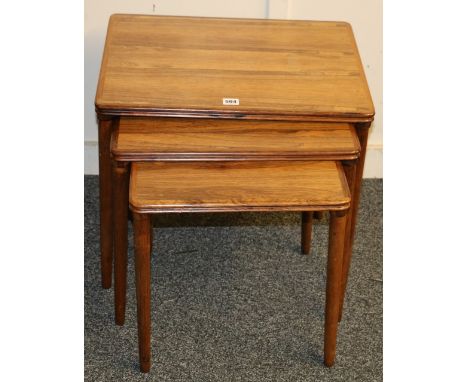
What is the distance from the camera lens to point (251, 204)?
222 cm

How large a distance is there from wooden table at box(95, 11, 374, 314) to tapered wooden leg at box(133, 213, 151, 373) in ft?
0.84

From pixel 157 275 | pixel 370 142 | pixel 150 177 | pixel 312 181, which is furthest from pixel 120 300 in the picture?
pixel 370 142

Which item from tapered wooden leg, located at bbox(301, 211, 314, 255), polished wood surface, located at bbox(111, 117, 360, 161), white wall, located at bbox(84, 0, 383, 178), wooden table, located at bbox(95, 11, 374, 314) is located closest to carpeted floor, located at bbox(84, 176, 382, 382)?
tapered wooden leg, located at bbox(301, 211, 314, 255)

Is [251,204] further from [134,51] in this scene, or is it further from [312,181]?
[134,51]

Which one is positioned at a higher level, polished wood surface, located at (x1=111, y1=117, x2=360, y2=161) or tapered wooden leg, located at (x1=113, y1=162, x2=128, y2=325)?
polished wood surface, located at (x1=111, y1=117, x2=360, y2=161)

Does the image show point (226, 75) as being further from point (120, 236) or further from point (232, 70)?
point (120, 236)

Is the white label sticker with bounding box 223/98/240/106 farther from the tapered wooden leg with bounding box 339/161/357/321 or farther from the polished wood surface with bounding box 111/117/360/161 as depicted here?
the tapered wooden leg with bounding box 339/161/357/321

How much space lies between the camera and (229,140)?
231 cm

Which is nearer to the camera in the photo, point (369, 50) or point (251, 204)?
point (251, 204)

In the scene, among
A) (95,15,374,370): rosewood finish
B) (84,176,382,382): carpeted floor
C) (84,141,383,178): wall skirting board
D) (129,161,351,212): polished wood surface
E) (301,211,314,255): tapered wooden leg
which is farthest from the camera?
(84,141,383,178): wall skirting board

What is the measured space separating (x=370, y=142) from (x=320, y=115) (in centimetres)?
86

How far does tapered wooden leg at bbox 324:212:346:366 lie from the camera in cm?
231

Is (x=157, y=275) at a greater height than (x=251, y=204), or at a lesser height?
lesser

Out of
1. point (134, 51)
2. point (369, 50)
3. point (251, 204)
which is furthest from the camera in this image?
point (369, 50)
